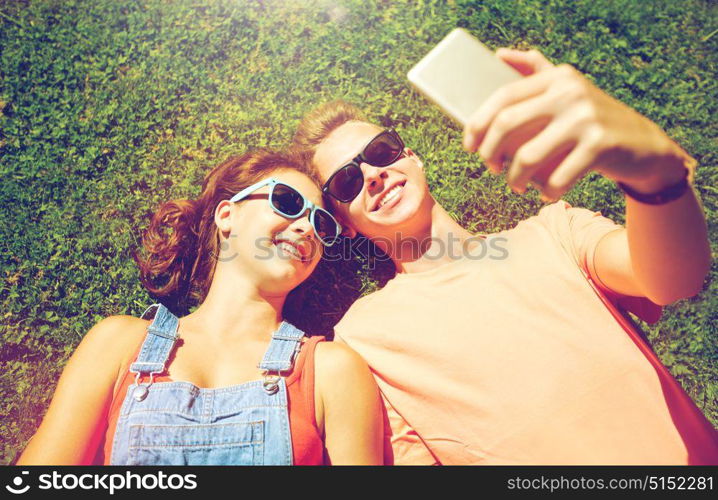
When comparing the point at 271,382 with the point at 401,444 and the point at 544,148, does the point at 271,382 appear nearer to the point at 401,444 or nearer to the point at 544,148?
the point at 401,444

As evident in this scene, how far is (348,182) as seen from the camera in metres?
2.98

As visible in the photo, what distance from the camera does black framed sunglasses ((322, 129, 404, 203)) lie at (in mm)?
2979

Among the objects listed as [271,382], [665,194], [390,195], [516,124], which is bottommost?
[271,382]

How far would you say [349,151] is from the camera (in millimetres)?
3057

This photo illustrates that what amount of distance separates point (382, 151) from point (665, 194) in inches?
72.1

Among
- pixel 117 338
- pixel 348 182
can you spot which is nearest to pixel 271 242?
pixel 348 182

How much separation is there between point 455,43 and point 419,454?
2.20 metres

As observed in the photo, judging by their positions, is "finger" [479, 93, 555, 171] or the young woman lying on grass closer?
"finger" [479, 93, 555, 171]

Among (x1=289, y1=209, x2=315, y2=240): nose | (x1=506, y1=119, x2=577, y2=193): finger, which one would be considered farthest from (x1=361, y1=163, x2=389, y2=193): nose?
(x1=506, y1=119, x2=577, y2=193): finger

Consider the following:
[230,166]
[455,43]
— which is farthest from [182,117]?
[455,43]

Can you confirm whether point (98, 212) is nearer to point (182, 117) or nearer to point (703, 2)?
point (182, 117)

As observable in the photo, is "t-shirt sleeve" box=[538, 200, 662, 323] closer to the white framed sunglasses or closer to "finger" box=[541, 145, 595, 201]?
"finger" box=[541, 145, 595, 201]

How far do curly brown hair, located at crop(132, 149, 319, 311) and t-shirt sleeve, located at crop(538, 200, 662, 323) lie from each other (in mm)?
1669

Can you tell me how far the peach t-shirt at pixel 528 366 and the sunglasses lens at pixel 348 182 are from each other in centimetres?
75
